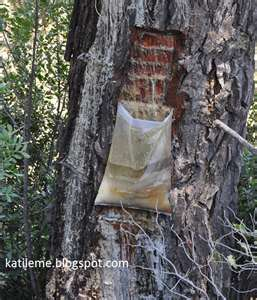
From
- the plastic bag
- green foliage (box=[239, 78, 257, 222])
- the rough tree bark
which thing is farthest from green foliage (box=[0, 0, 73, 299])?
green foliage (box=[239, 78, 257, 222])

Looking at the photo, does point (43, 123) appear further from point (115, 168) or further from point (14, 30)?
point (115, 168)

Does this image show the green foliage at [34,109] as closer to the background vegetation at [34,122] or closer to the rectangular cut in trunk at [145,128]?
the background vegetation at [34,122]

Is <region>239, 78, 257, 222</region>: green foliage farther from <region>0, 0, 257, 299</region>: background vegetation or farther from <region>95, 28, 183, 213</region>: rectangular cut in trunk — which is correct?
<region>95, 28, 183, 213</region>: rectangular cut in trunk

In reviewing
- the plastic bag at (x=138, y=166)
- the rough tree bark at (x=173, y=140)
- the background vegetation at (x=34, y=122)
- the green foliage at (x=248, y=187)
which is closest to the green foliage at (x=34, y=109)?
the background vegetation at (x=34, y=122)

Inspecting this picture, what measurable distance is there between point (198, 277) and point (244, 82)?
674 mm

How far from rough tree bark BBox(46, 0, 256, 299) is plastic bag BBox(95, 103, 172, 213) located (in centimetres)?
3

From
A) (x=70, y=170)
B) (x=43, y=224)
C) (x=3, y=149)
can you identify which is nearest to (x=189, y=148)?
(x=70, y=170)

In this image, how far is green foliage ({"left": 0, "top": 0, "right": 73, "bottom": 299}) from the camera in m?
2.43

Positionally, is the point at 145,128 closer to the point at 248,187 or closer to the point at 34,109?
the point at 248,187

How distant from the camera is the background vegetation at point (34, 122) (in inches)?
93.2

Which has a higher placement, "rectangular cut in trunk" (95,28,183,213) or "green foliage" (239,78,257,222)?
"rectangular cut in trunk" (95,28,183,213)

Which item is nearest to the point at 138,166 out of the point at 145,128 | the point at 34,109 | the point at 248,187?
the point at 145,128

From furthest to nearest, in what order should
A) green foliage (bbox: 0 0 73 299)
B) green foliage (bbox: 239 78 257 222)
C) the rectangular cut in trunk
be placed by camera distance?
green foliage (bbox: 0 0 73 299)
green foliage (bbox: 239 78 257 222)
the rectangular cut in trunk

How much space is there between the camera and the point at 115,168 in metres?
1.87
